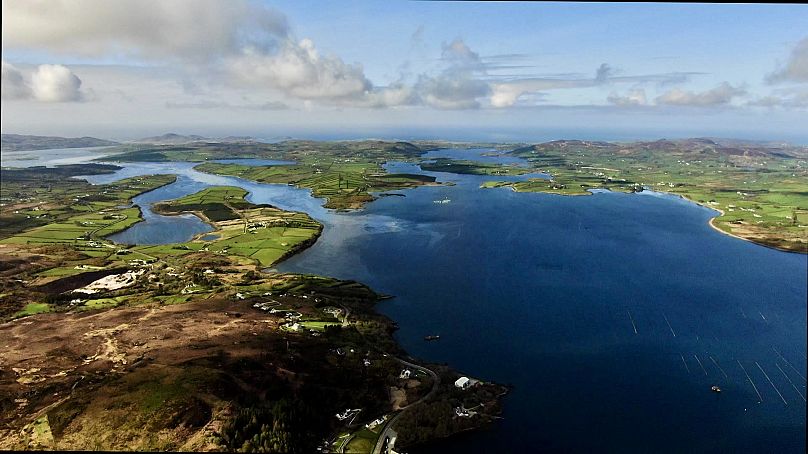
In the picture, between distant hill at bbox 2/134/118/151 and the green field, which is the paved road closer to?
the green field

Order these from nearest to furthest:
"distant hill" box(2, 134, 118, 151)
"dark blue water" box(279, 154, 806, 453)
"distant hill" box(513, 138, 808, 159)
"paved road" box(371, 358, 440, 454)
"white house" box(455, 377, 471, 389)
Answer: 1. "paved road" box(371, 358, 440, 454)
2. "dark blue water" box(279, 154, 806, 453)
3. "white house" box(455, 377, 471, 389)
4. "distant hill" box(513, 138, 808, 159)
5. "distant hill" box(2, 134, 118, 151)

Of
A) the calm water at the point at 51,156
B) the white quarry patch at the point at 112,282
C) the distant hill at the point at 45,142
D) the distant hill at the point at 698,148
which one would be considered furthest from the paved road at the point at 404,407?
the distant hill at the point at 45,142

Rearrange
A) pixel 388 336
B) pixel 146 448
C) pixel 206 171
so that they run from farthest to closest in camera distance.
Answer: pixel 206 171 < pixel 388 336 < pixel 146 448

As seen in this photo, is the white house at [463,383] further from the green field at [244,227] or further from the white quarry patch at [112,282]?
the white quarry patch at [112,282]

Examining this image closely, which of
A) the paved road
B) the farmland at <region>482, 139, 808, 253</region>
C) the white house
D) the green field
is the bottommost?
the paved road

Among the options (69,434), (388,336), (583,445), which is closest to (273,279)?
(388,336)

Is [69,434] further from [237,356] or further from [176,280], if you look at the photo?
[176,280]

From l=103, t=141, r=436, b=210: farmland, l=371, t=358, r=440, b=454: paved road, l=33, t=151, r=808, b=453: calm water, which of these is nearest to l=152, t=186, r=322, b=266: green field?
l=33, t=151, r=808, b=453: calm water
